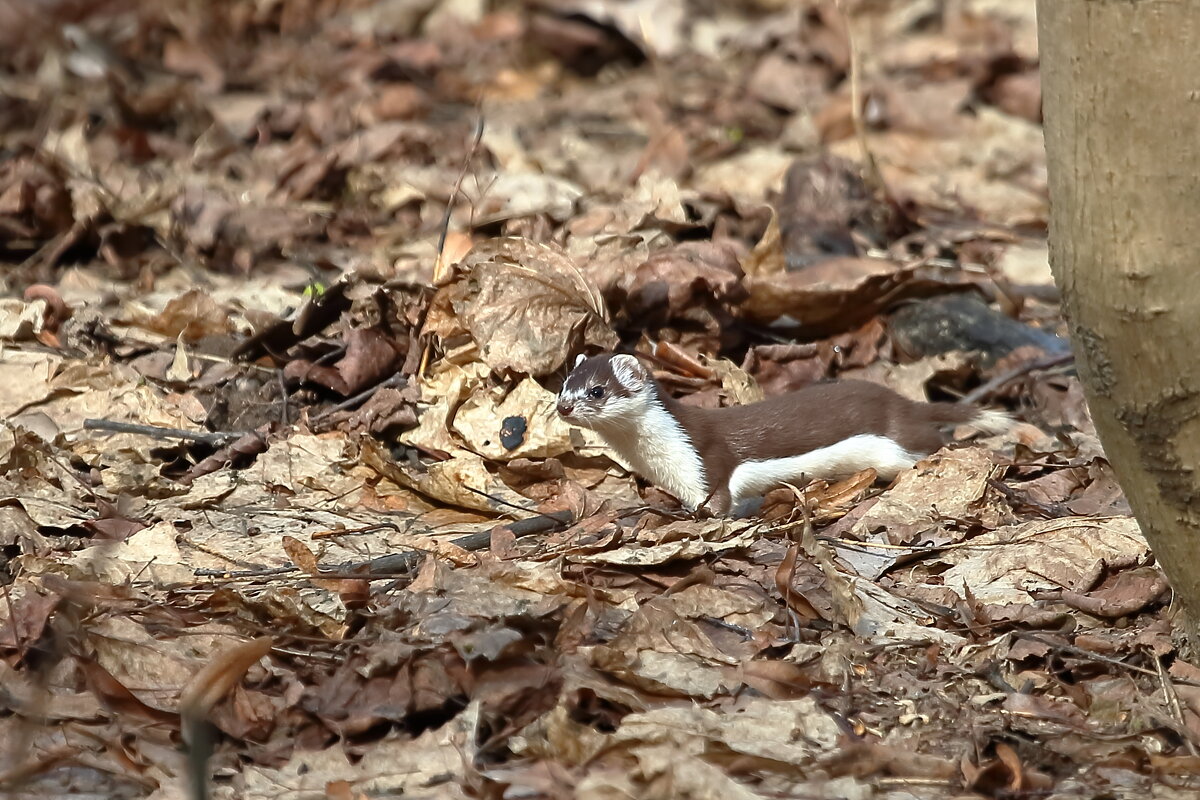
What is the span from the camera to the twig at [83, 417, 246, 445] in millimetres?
5398

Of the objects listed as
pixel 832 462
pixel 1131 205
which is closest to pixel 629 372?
pixel 832 462

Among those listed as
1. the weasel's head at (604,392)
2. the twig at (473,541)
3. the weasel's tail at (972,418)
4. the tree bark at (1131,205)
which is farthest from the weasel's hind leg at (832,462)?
the tree bark at (1131,205)

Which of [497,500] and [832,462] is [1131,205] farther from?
[497,500]

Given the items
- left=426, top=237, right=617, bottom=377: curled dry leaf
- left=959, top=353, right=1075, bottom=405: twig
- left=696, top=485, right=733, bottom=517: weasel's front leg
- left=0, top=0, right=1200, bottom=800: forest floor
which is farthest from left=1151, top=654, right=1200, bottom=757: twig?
left=426, top=237, right=617, bottom=377: curled dry leaf

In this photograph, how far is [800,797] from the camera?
332 centimetres

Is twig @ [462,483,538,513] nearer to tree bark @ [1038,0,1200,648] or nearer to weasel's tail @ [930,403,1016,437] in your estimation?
weasel's tail @ [930,403,1016,437]

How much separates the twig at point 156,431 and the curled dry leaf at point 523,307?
3.44 ft

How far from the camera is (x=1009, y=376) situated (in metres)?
6.34

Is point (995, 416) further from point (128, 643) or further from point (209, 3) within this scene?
point (209, 3)

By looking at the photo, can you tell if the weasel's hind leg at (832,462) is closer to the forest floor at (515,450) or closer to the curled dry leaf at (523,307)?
the forest floor at (515,450)

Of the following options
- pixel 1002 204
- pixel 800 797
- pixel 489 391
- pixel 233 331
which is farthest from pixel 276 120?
pixel 800 797

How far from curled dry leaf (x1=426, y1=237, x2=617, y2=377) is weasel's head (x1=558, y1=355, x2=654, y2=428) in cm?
41

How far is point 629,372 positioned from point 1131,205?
8.53 ft

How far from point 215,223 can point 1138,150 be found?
554 centimetres
